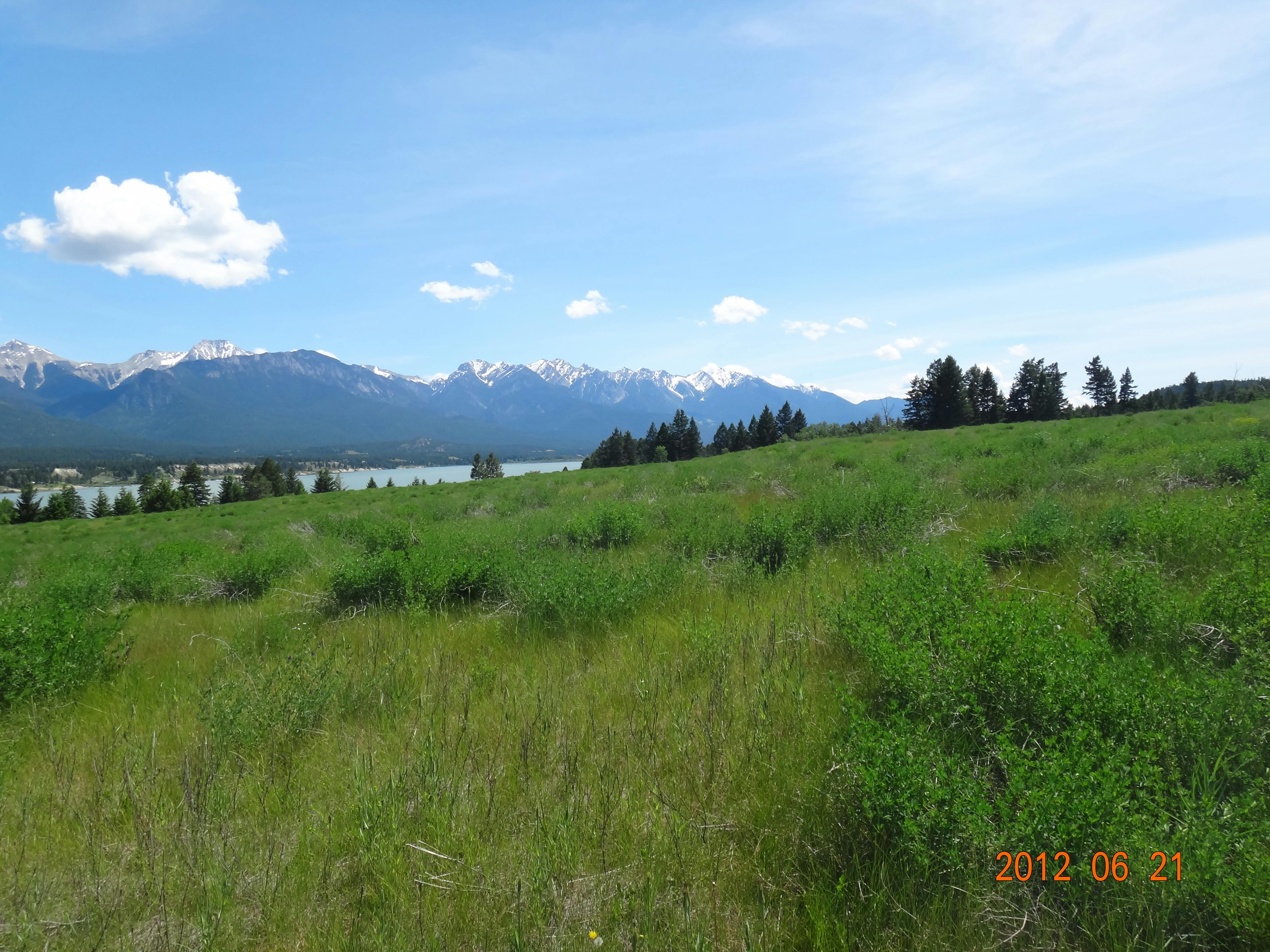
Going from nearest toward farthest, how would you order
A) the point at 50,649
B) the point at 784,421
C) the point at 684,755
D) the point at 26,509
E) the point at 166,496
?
the point at 684,755, the point at 50,649, the point at 26,509, the point at 166,496, the point at 784,421

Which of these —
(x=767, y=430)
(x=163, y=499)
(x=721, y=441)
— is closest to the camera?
(x=163, y=499)

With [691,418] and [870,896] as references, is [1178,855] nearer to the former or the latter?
[870,896]

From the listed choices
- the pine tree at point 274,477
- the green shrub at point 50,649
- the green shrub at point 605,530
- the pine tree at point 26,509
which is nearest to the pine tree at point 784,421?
the green shrub at point 605,530

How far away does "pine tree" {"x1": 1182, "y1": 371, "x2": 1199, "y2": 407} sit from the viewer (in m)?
70.3

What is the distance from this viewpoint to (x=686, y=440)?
3132 inches

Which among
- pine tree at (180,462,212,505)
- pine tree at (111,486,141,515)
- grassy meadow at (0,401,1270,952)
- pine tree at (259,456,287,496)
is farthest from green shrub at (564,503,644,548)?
pine tree at (259,456,287,496)

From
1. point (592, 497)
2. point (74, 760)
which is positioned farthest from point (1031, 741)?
point (592, 497)

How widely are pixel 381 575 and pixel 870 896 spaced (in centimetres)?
612

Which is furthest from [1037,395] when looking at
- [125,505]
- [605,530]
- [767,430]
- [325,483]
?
[125,505]

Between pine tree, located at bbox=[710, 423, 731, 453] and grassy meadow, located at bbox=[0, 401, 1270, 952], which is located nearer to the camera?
grassy meadow, located at bbox=[0, 401, 1270, 952]

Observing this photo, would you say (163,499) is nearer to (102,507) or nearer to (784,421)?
(102,507)

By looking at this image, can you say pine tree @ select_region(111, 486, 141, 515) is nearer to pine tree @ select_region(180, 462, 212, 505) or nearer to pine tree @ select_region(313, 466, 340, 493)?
pine tree @ select_region(180, 462, 212, 505)

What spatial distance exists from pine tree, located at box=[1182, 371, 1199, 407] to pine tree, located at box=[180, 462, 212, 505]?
129043mm
